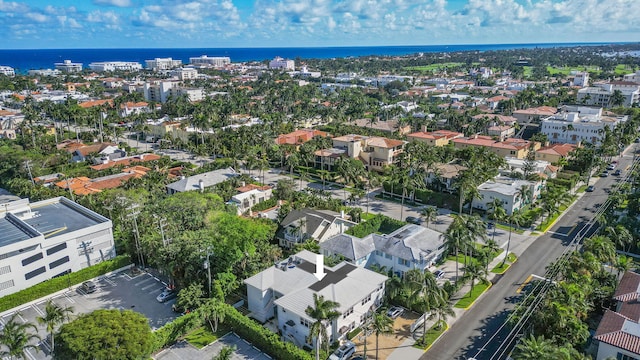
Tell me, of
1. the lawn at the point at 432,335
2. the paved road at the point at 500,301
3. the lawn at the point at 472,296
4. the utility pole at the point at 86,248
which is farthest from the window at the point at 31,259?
the lawn at the point at 472,296

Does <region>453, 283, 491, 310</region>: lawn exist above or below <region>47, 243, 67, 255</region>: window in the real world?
below

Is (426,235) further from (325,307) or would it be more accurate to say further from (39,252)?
(39,252)

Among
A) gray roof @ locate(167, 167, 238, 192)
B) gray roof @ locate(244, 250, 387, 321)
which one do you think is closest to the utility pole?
gray roof @ locate(167, 167, 238, 192)

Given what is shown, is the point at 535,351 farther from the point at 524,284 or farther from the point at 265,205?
the point at 265,205

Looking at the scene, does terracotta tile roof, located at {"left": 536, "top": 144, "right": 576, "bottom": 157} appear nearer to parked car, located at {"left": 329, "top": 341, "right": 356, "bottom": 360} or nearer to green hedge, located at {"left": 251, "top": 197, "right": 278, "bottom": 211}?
green hedge, located at {"left": 251, "top": 197, "right": 278, "bottom": 211}

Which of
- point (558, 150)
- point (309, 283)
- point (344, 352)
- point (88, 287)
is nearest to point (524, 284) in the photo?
point (344, 352)

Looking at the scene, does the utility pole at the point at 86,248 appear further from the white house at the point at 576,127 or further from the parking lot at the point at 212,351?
the white house at the point at 576,127

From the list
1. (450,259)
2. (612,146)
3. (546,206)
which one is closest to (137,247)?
(450,259)
